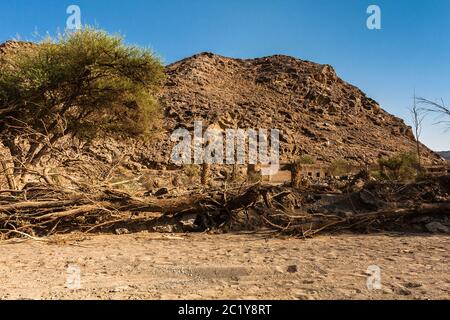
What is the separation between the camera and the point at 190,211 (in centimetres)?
→ 825

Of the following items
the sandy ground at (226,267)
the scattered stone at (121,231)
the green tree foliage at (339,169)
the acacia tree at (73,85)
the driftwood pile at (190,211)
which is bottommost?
the sandy ground at (226,267)

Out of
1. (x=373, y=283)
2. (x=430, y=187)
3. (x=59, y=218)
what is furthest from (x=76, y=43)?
(x=373, y=283)

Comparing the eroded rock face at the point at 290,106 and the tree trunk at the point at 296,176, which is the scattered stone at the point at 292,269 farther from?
the eroded rock face at the point at 290,106

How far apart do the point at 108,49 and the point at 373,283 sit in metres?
11.8

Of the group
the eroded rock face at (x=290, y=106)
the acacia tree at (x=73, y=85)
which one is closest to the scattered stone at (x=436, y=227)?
the acacia tree at (x=73, y=85)

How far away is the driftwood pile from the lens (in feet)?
24.3

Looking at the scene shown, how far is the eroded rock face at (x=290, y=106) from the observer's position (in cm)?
4953

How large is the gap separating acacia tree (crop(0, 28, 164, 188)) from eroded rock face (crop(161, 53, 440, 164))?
98.0 feet

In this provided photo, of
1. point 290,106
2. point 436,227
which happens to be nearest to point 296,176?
point 436,227

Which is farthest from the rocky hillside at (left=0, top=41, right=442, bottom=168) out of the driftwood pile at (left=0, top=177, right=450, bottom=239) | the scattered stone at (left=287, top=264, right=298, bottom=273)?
the scattered stone at (left=287, top=264, right=298, bottom=273)

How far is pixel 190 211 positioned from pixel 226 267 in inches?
140

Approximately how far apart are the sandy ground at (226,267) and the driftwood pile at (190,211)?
611mm

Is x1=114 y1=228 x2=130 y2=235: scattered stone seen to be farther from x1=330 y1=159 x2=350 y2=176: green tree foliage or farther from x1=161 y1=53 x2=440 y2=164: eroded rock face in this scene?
x1=161 y1=53 x2=440 y2=164: eroded rock face
